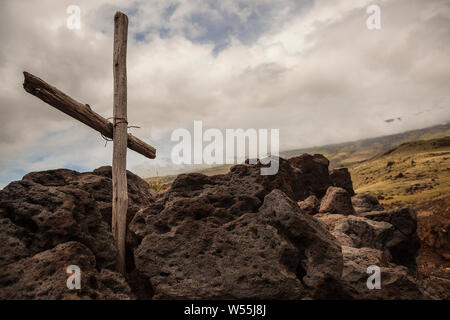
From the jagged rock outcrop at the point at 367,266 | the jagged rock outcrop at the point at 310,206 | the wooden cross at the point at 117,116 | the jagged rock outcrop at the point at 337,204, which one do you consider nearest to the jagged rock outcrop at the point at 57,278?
the wooden cross at the point at 117,116

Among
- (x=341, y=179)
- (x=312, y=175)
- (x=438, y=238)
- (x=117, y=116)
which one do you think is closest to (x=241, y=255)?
(x=117, y=116)

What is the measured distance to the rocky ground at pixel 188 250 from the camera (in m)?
5.79

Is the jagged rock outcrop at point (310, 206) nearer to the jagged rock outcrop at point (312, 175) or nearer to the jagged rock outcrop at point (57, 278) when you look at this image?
the jagged rock outcrop at point (312, 175)

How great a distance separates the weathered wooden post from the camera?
8.05 m

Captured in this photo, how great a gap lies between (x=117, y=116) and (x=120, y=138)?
0.66 m

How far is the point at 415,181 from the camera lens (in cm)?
6994

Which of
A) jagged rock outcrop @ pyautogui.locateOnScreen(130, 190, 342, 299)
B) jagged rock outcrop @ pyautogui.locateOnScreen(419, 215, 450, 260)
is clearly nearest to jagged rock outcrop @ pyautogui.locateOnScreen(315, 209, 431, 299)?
jagged rock outcrop @ pyautogui.locateOnScreen(130, 190, 342, 299)

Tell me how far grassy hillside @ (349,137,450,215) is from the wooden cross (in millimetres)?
35049

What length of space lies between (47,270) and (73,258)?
0.45 m

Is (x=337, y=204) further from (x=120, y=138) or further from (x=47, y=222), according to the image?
(x=47, y=222)

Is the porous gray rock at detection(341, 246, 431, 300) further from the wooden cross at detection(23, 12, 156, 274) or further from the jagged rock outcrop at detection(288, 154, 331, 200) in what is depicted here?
the jagged rock outcrop at detection(288, 154, 331, 200)

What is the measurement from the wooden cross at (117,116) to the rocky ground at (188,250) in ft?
1.76

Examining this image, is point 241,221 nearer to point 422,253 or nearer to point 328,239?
point 328,239

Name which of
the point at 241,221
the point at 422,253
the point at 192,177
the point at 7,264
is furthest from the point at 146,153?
the point at 422,253
